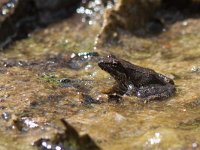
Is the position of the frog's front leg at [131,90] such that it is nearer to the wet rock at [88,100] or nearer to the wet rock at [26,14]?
the wet rock at [88,100]

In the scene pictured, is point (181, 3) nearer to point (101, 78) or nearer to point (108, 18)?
point (108, 18)

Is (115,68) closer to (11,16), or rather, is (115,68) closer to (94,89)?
(94,89)

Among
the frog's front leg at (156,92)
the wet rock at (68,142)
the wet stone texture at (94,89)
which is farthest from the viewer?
the frog's front leg at (156,92)

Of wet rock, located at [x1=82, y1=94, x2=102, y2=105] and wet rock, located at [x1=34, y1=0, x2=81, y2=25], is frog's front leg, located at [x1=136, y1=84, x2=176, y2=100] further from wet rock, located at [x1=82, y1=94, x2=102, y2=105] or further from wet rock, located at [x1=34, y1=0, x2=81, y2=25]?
wet rock, located at [x1=34, y1=0, x2=81, y2=25]

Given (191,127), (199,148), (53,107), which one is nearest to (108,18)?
(53,107)

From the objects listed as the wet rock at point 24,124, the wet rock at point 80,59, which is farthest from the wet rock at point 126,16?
the wet rock at point 24,124

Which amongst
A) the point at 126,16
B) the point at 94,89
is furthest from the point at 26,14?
the point at 94,89

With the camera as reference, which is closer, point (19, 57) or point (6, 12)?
point (19, 57)
